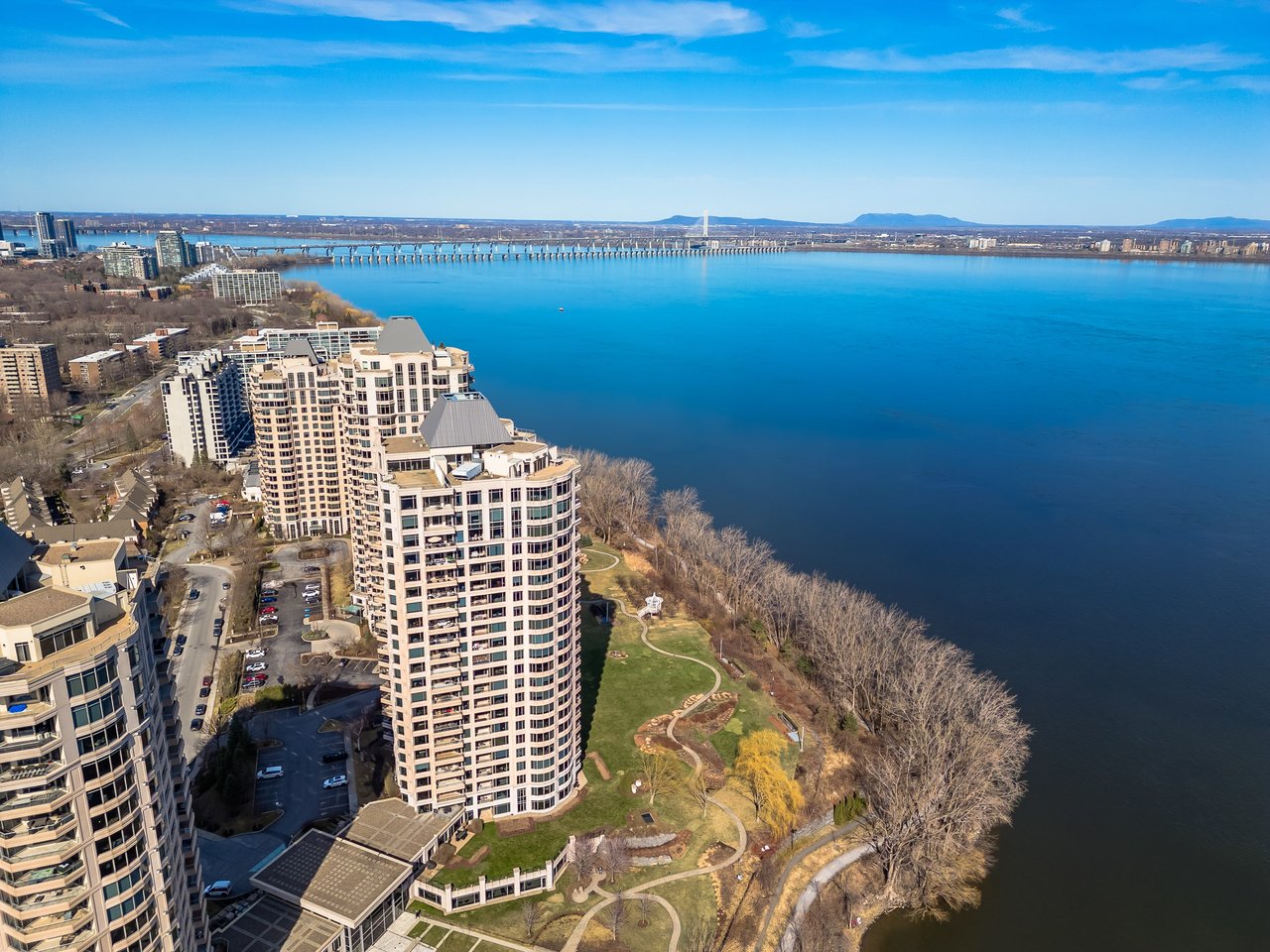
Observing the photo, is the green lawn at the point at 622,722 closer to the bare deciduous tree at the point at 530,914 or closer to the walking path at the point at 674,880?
the walking path at the point at 674,880

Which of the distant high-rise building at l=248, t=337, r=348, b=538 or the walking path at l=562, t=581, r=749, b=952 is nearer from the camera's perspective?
the walking path at l=562, t=581, r=749, b=952

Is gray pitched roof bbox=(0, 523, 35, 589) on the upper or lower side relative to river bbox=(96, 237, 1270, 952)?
upper

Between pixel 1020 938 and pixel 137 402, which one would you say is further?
pixel 137 402

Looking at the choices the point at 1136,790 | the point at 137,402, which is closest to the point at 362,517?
the point at 1136,790

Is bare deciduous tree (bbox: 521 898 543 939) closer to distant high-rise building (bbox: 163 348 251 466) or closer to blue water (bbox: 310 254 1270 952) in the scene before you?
blue water (bbox: 310 254 1270 952)

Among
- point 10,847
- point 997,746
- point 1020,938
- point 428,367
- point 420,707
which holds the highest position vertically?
point 428,367

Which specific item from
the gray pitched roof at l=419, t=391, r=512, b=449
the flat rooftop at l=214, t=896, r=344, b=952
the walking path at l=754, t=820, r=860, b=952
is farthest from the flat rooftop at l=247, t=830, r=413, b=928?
the gray pitched roof at l=419, t=391, r=512, b=449

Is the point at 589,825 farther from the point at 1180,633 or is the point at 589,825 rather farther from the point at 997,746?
the point at 1180,633
